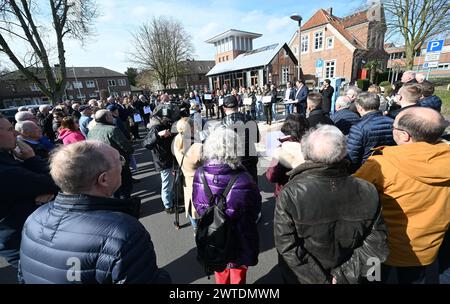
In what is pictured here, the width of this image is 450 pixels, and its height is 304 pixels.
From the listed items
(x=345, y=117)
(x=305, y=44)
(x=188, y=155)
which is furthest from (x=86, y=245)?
(x=305, y=44)

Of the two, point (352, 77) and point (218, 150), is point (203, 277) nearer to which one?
point (218, 150)

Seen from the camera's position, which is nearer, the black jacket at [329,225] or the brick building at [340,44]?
the black jacket at [329,225]

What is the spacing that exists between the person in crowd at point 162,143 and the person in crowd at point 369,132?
2736 mm

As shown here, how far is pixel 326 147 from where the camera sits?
4.81 feet

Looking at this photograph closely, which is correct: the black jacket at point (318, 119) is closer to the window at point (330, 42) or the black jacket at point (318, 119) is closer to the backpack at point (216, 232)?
the backpack at point (216, 232)

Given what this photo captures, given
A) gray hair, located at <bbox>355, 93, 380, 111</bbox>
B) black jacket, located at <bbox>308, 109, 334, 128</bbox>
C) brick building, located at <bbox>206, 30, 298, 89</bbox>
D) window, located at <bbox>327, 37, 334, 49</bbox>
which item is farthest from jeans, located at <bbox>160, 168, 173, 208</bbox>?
window, located at <bbox>327, 37, 334, 49</bbox>

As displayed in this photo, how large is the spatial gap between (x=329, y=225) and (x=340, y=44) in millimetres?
32027

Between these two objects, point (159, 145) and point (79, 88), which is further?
point (79, 88)

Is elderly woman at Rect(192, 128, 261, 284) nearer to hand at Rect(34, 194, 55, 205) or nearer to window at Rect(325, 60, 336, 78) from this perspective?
hand at Rect(34, 194, 55, 205)

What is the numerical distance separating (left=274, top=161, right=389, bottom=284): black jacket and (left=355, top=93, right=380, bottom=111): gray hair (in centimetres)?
166

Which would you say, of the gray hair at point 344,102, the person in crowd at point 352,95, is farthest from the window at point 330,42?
the gray hair at point 344,102

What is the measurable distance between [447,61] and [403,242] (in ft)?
226

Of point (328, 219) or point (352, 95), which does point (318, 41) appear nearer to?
point (352, 95)

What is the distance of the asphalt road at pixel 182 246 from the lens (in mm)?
2715
